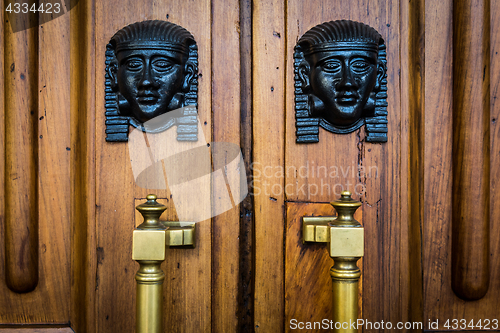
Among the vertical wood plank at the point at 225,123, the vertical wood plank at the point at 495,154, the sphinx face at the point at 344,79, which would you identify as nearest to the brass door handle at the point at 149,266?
the vertical wood plank at the point at 225,123

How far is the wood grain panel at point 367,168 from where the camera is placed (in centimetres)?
57

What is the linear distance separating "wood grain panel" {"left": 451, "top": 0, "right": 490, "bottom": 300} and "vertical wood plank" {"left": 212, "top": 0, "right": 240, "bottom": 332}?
1.23ft

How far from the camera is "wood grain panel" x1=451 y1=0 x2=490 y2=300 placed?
0.55m

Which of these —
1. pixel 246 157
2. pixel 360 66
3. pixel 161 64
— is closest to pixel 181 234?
pixel 246 157

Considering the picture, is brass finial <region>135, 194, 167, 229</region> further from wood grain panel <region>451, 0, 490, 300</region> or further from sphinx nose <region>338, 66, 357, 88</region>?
wood grain panel <region>451, 0, 490, 300</region>

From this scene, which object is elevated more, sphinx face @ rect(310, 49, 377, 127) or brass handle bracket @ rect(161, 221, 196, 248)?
sphinx face @ rect(310, 49, 377, 127)

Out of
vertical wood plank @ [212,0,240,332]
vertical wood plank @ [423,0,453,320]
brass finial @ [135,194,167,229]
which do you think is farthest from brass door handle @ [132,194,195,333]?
vertical wood plank @ [423,0,453,320]

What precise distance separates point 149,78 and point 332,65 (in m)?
0.30

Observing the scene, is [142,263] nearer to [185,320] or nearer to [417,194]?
[185,320]

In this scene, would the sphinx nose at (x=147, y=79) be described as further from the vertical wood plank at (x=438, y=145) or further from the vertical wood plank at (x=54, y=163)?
the vertical wood plank at (x=438, y=145)

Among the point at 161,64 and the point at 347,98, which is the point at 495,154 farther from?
the point at 161,64

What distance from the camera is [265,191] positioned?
1.89ft

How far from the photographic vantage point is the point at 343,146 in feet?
1.88

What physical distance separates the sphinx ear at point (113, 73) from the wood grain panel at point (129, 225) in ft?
0.07
